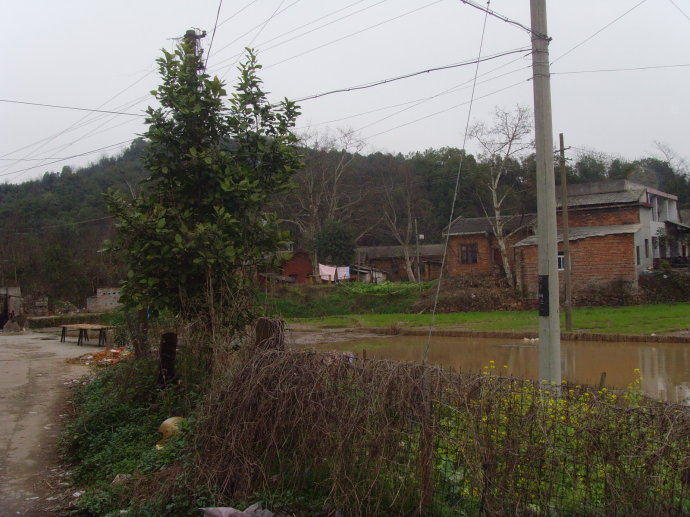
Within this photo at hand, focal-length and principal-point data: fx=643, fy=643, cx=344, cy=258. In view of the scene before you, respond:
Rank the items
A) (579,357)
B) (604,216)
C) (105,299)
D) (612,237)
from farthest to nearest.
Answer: (105,299) < (604,216) < (612,237) < (579,357)

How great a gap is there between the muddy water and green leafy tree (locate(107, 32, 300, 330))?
648 centimetres

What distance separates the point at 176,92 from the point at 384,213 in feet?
179

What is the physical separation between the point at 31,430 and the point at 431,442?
7463mm

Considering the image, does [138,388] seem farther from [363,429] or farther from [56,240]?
[56,240]

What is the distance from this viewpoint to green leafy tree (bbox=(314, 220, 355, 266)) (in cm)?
5788

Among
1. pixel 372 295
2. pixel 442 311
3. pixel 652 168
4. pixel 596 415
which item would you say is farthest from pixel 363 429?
pixel 652 168

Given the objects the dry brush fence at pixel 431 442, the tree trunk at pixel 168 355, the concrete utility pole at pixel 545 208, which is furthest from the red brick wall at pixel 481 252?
the dry brush fence at pixel 431 442

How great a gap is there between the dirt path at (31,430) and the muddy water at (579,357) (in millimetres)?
7043

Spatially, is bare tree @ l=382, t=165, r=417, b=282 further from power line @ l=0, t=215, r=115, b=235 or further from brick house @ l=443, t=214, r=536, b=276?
power line @ l=0, t=215, r=115, b=235

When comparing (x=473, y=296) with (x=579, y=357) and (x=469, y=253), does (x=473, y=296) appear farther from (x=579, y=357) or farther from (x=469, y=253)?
(x=579, y=357)

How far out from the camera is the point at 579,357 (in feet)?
70.9

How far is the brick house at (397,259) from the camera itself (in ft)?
215

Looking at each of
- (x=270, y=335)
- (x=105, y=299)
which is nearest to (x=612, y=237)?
(x=105, y=299)

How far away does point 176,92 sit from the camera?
916 cm
